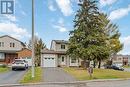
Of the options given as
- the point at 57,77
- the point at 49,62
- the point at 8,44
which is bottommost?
the point at 57,77

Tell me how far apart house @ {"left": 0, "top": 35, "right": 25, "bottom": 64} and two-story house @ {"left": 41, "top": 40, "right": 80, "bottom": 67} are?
8.24m

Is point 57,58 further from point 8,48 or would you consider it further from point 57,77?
point 57,77

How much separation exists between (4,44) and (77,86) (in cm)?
4896

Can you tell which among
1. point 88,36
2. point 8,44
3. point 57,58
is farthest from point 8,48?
point 88,36

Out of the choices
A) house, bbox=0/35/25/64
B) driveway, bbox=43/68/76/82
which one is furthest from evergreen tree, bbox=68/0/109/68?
house, bbox=0/35/25/64

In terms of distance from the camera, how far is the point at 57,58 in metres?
63.9

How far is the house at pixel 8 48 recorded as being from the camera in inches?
2648

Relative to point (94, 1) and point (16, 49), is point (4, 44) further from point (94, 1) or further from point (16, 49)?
point (94, 1)

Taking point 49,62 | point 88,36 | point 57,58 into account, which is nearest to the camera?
point 88,36

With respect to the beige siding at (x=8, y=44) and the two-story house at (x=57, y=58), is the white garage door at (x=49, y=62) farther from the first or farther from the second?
the beige siding at (x=8, y=44)

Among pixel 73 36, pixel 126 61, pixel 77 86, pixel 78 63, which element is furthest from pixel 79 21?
pixel 126 61

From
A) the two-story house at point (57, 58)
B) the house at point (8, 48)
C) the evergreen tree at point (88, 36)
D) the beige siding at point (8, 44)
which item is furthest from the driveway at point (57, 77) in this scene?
the beige siding at point (8, 44)

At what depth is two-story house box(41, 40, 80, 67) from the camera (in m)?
63.3

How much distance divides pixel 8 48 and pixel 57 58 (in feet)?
43.3
